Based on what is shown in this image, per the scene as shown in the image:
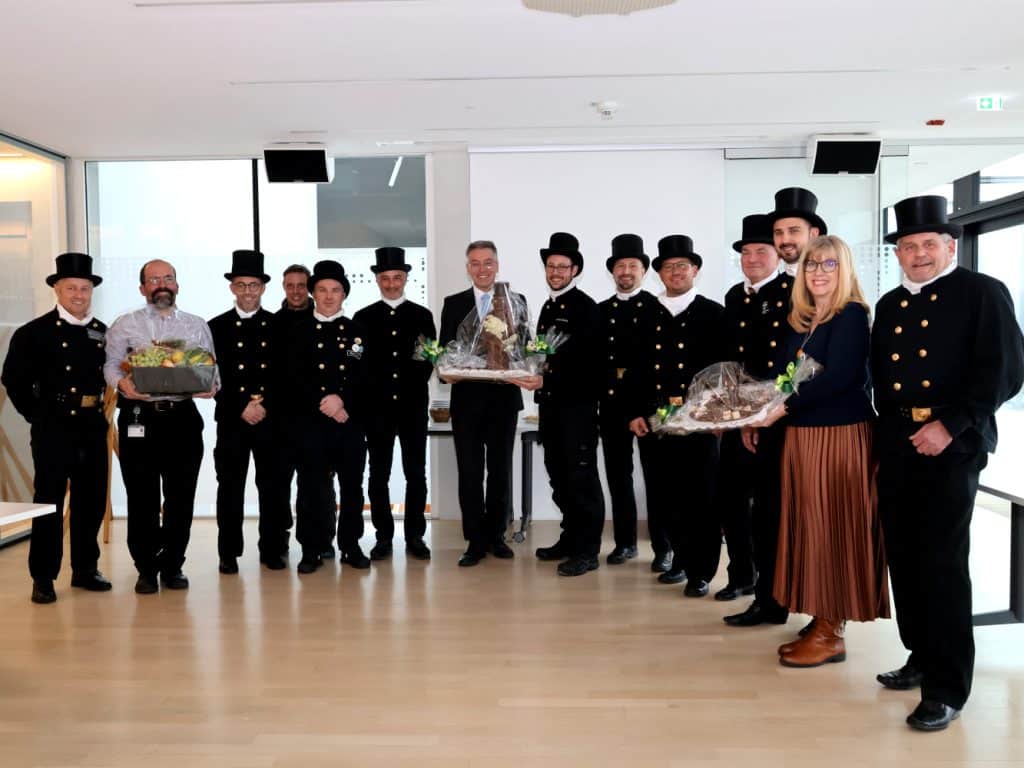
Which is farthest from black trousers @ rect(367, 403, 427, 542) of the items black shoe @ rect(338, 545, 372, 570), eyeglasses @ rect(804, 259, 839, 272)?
eyeglasses @ rect(804, 259, 839, 272)

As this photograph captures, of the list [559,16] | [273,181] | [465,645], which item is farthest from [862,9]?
[273,181]

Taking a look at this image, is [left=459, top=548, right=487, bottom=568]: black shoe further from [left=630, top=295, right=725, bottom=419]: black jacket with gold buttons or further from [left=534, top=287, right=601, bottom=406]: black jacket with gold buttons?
[left=630, top=295, right=725, bottom=419]: black jacket with gold buttons

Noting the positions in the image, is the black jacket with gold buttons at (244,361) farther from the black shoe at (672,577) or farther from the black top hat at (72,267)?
the black shoe at (672,577)

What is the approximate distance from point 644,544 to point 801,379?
9.68ft

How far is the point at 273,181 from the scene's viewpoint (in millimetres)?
7074

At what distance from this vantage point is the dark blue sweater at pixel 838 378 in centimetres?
360

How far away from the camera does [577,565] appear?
18.0 feet

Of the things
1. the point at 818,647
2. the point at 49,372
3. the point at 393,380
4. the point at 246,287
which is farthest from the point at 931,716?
the point at 49,372

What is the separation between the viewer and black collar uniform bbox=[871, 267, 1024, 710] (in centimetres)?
316

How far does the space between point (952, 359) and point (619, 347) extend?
2465mm

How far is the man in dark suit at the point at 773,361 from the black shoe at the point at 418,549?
2.20 m

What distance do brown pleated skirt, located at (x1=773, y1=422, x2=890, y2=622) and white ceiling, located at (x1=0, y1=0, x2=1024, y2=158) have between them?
2.00 metres

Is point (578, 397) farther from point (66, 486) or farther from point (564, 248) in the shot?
point (66, 486)

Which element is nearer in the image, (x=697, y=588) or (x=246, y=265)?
(x=697, y=588)
